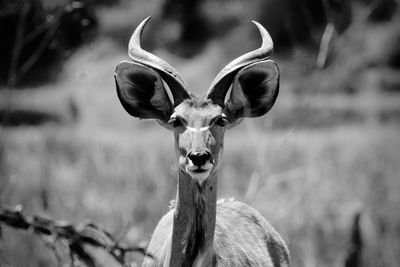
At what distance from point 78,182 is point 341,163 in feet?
19.5

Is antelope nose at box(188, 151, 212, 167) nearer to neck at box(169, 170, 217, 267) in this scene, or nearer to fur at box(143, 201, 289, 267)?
neck at box(169, 170, 217, 267)

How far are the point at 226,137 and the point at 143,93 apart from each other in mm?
15033

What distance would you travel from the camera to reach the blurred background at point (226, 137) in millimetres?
8375

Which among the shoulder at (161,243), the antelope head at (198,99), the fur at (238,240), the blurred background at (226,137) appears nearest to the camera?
the antelope head at (198,99)

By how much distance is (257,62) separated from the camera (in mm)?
4914

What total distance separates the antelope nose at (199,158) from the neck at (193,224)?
331 mm

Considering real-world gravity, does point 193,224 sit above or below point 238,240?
above

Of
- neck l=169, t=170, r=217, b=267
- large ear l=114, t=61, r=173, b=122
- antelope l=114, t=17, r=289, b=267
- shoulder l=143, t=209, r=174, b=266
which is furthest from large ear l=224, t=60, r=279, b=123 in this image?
shoulder l=143, t=209, r=174, b=266

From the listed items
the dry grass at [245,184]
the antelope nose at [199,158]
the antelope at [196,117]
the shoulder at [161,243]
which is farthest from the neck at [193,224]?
the dry grass at [245,184]

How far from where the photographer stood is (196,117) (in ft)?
15.4

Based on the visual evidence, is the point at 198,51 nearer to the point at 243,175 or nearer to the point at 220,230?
the point at 243,175

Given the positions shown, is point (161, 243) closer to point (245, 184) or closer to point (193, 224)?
point (193, 224)

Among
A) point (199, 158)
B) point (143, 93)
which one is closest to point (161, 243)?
point (143, 93)

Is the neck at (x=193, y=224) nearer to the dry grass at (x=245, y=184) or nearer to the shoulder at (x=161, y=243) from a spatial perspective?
the shoulder at (x=161, y=243)
